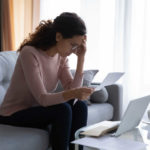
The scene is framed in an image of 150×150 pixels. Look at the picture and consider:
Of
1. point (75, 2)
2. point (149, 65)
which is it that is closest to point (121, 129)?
point (149, 65)

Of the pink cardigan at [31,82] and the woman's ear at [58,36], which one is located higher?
the woman's ear at [58,36]

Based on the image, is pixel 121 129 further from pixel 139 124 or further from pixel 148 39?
pixel 148 39

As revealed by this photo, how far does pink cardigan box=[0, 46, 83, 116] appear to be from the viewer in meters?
1.39

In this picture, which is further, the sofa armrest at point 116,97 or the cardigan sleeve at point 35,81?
Result: the sofa armrest at point 116,97

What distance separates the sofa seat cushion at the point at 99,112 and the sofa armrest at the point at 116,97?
0.05 meters

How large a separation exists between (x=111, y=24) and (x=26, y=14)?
1.00m

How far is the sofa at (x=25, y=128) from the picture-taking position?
4.01 feet

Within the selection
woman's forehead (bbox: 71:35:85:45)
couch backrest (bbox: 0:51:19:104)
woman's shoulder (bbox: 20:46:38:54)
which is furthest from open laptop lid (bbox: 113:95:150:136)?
couch backrest (bbox: 0:51:19:104)

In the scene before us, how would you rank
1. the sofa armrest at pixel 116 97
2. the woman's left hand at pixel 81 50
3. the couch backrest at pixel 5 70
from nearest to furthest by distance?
the woman's left hand at pixel 81 50 → the couch backrest at pixel 5 70 → the sofa armrest at pixel 116 97

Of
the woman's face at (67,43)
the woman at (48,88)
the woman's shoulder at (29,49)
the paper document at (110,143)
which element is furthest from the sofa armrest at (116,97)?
the paper document at (110,143)

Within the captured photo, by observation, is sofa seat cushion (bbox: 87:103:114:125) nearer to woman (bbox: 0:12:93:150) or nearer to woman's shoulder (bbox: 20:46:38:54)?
woman (bbox: 0:12:93:150)

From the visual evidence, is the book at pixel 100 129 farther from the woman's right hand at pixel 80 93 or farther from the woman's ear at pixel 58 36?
the woman's ear at pixel 58 36

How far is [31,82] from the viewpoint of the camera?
1.40 m

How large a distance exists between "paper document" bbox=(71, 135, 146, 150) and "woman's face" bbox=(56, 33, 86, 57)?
1.84 feet
